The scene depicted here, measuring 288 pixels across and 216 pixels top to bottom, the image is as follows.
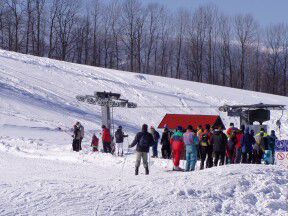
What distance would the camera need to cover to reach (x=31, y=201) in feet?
31.7

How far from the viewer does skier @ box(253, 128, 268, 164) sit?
681 inches

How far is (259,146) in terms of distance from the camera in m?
17.3

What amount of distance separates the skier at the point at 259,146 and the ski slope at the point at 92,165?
10.1 ft

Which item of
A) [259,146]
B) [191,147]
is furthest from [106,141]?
[259,146]

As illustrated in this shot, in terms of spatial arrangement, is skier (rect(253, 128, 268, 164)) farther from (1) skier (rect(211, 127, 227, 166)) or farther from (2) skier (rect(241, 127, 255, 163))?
(1) skier (rect(211, 127, 227, 166))

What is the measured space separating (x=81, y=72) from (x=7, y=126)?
17985 millimetres

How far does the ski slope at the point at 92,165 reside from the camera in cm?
995

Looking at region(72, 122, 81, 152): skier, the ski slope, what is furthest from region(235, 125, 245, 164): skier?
region(72, 122, 81, 152): skier

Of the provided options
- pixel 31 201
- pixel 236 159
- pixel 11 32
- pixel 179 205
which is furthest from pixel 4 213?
pixel 11 32

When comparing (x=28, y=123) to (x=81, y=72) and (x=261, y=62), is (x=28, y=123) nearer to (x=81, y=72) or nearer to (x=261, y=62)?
(x=81, y=72)

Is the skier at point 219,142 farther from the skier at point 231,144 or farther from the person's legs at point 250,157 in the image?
the person's legs at point 250,157

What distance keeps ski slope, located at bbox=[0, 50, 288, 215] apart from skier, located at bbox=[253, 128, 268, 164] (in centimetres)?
307

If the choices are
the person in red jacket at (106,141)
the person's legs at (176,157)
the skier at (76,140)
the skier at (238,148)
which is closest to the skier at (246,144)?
the skier at (238,148)

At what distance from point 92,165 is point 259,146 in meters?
5.86
